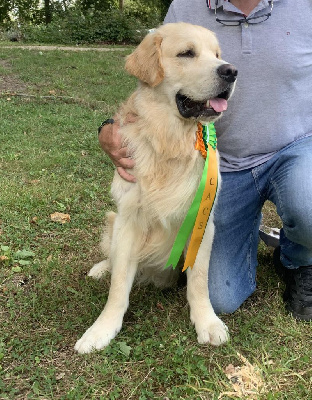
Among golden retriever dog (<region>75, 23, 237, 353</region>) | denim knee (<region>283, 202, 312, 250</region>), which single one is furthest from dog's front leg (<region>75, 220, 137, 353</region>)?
denim knee (<region>283, 202, 312, 250</region>)

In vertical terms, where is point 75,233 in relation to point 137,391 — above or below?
below

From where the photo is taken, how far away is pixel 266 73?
2.46 meters

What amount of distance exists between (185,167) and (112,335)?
911 millimetres

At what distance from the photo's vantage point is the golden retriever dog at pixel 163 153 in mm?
2186

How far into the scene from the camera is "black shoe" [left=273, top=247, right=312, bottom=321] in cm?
243

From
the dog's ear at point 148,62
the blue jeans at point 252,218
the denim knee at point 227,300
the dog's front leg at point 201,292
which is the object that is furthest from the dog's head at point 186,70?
the denim knee at point 227,300

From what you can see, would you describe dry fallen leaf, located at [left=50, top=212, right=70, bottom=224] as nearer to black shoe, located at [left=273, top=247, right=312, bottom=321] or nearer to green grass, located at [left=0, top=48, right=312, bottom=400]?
green grass, located at [left=0, top=48, right=312, bottom=400]

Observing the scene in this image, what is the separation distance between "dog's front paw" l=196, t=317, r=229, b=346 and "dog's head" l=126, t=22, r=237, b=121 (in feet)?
3.38

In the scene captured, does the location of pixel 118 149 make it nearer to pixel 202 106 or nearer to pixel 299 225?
pixel 202 106

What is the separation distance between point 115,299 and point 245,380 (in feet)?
2.45

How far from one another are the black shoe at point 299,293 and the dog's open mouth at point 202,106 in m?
1.04

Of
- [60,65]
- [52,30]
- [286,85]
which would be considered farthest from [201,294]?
[52,30]

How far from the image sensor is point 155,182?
2246mm

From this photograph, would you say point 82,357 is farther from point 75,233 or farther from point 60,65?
point 60,65
